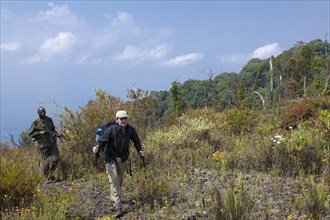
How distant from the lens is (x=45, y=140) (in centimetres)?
877

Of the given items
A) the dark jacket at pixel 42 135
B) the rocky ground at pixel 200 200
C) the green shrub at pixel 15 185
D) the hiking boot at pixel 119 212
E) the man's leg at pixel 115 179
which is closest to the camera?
the rocky ground at pixel 200 200

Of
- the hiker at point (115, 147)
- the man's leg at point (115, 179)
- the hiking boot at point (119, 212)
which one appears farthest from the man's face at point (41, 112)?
the hiking boot at point (119, 212)

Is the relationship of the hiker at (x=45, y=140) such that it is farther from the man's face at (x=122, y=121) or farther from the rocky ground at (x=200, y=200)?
the man's face at (x=122, y=121)

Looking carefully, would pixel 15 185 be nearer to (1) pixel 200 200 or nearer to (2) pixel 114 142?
(2) pixel 114 142

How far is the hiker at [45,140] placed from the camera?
8.67 meters

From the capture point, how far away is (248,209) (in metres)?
5.38

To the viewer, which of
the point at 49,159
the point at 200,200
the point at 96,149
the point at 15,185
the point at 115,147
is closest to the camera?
the point at 15,185

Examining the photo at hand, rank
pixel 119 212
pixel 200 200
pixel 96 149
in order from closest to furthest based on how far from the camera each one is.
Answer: pixel 119 212 → pixel 200 200 → pixel 96 149

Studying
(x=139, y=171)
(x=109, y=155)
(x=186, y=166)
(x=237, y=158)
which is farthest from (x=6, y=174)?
(x=237, y=158)

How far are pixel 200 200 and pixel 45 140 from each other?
13.8 feet

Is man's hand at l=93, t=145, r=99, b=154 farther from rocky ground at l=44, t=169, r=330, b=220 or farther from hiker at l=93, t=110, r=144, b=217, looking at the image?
rocky ground at l=44, t=169, r=330, b=220

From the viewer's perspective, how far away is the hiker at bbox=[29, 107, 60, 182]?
28.5 ft

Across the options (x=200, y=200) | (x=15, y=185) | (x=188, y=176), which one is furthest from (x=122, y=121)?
(x=188, y=176)

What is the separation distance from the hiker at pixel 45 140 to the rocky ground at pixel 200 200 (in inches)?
34.4
